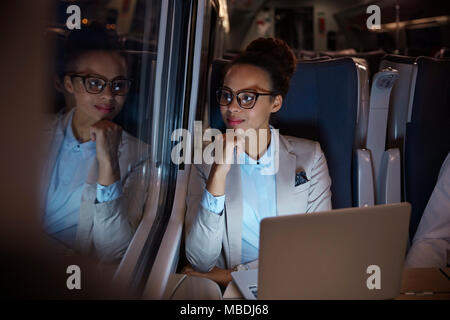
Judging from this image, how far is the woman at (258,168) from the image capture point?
1396 millimetres

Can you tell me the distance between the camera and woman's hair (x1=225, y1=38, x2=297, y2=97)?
146 cm

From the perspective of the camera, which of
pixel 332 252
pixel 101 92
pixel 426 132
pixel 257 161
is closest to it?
pixel 332 252

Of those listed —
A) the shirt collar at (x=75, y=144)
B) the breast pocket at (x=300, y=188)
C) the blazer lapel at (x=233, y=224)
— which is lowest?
the blazer lapel at (x=233, y=224)

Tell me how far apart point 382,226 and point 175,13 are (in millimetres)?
1153

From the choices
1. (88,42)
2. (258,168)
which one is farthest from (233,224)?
(88,42)

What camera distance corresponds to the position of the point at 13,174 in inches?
20.0

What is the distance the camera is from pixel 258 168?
1.49 meters

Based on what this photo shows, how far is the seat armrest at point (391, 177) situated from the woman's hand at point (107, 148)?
1110 mm

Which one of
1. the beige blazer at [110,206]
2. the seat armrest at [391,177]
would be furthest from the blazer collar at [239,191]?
the seat armrest at [391,177]

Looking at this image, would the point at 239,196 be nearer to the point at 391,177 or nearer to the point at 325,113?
the point at 325,113

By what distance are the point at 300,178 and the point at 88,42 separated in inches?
36.4

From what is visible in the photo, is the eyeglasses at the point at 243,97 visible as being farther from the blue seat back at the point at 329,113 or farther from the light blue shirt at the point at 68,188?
the light blue shirt at the point at 68,188
